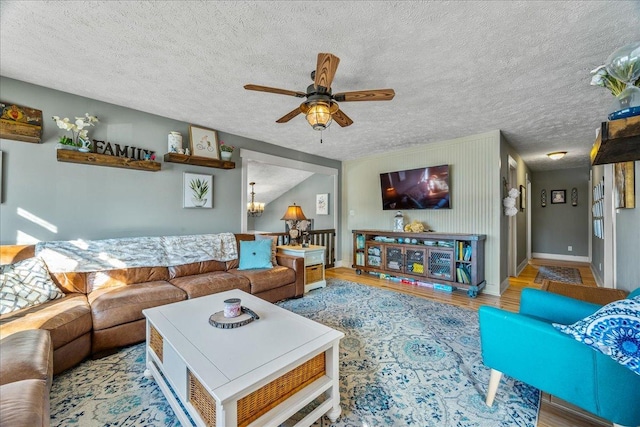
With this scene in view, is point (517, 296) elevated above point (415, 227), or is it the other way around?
point (415, 227)

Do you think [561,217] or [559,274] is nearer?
[559,274]

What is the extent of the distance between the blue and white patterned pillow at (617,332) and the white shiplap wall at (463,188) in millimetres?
3232

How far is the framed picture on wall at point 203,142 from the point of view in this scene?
11.5ft

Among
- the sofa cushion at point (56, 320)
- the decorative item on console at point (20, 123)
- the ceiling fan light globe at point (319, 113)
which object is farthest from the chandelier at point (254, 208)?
the ceiling fan light globe at point (319, 113)

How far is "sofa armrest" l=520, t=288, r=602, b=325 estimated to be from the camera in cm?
160

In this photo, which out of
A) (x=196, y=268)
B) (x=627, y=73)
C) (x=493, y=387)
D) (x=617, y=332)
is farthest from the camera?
(x=196, y=268)

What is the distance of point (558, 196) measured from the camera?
22.4 feet

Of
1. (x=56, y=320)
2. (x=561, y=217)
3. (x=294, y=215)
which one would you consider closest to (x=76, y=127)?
(x=56, y=320)

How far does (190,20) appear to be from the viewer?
1667mm

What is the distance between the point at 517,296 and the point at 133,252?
5014 mm

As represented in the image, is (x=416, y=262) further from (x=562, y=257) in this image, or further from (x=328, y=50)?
(x=562, y=257)

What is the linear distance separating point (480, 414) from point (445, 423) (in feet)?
0.79

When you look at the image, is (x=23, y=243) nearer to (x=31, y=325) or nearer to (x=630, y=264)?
(x=31, y=325)

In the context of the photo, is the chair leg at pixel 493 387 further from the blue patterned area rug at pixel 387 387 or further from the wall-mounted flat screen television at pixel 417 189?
the wall-mounted flat screen television at pixel 417 189
